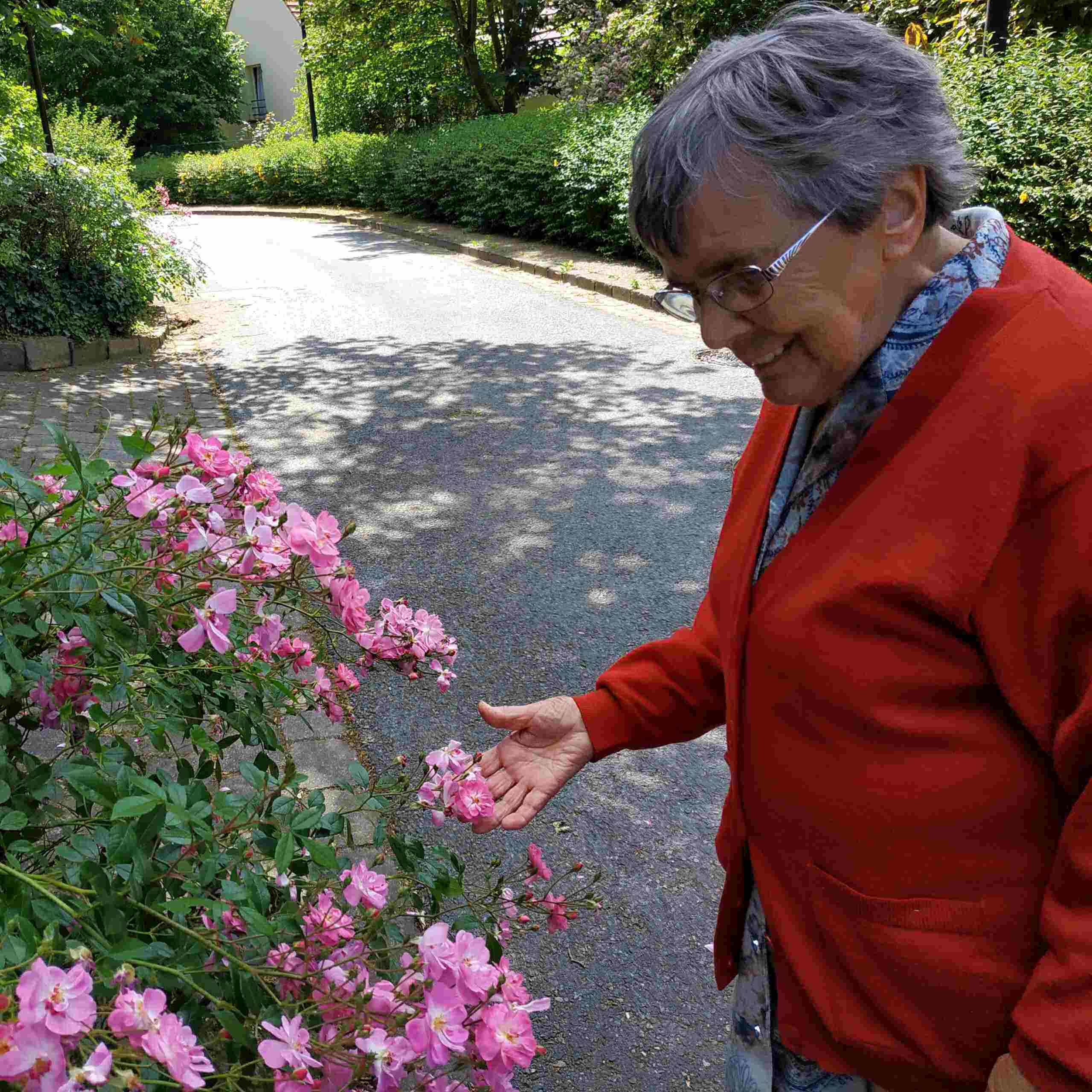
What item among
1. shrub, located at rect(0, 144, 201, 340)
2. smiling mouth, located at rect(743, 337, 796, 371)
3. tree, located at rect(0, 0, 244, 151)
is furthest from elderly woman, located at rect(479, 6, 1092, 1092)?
tree, located at rect(0, 0, 244, 151)

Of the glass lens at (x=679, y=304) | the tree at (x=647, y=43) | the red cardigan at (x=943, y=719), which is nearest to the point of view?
the red cardigan at (x=943, y=719)

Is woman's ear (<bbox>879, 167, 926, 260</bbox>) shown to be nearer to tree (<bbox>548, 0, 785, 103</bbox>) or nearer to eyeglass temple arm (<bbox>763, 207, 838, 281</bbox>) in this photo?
eyeglass temple arm (<bbox>763, 207, 838, 281</bbox>)

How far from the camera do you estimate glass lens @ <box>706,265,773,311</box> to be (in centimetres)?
125

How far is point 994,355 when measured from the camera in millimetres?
1127

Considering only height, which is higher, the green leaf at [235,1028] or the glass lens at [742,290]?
the glass lens at [742,290]

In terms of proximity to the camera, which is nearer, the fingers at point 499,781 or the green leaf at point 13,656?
the green leaf at point 13,656

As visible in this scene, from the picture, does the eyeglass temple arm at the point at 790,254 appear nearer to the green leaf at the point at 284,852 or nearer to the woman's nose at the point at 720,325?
the woman's nose at the point at 720,325

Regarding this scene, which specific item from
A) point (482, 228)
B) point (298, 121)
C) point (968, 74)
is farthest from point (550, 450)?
point (298, 121)

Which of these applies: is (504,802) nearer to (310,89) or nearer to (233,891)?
(233,891)

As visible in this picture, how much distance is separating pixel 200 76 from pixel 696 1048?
48.1 meters

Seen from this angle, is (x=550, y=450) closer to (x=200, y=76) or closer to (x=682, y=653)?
(x=682, y=653)

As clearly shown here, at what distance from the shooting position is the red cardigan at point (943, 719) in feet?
3.49

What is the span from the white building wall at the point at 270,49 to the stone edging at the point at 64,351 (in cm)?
4403

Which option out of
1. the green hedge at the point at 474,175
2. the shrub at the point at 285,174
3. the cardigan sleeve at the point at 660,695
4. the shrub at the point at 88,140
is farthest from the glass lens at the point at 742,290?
the shrub at the point at 285,174
